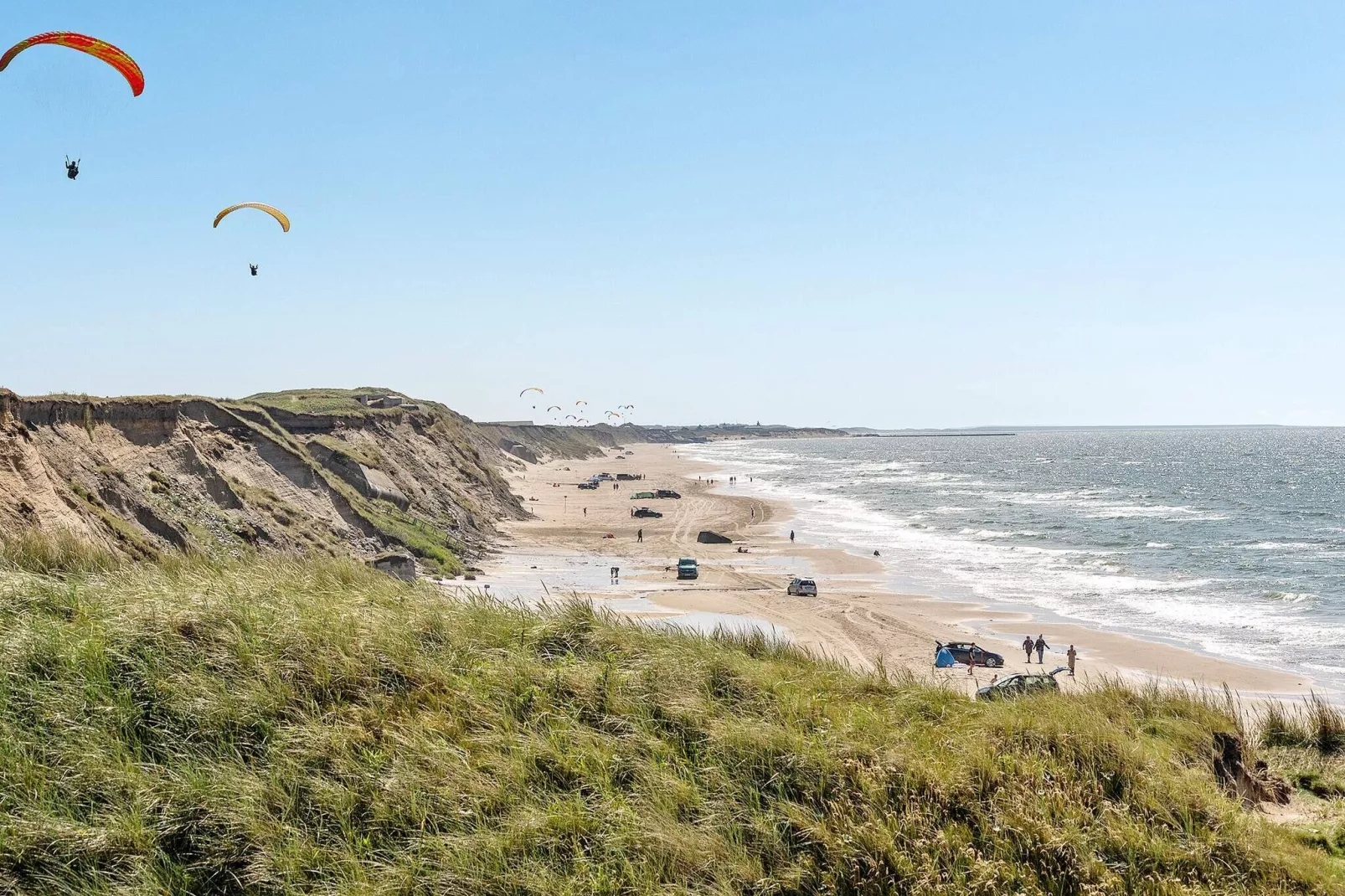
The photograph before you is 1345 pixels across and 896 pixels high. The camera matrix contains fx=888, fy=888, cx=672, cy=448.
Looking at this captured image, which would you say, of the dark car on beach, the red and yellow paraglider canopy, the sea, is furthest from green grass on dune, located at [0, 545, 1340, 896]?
the sea

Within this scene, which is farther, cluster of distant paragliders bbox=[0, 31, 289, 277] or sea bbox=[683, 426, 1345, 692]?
sea bbox=[683, 426, 1345, 692]

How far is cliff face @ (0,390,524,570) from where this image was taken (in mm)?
22156

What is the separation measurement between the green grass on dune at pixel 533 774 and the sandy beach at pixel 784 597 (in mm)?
2425

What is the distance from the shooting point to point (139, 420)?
1271 inches

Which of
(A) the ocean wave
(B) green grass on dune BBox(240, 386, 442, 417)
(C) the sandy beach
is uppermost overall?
(B) green grass on dune BBox(240, 386, 442, 417)

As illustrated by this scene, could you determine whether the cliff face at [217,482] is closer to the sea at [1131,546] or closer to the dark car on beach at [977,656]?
the dark car on beach at [977,656]

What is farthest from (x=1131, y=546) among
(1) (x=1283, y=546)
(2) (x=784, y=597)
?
(2) (x=784, y=597)

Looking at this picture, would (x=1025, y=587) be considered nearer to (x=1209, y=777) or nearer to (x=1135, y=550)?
(x=1135, y=550)

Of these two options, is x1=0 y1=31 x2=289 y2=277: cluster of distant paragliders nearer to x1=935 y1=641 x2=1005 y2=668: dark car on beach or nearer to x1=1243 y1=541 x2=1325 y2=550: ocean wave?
x1=935 y1=641 x2=1005 y2=668: dark car on beach

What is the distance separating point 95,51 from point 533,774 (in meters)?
15.5

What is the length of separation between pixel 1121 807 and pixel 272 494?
3594 cm

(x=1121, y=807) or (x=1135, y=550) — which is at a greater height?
(x=1121, y=807)

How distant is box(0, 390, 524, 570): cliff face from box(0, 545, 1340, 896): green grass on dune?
6.42m

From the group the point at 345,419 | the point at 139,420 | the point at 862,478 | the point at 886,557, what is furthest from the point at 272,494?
the point at 862,478
